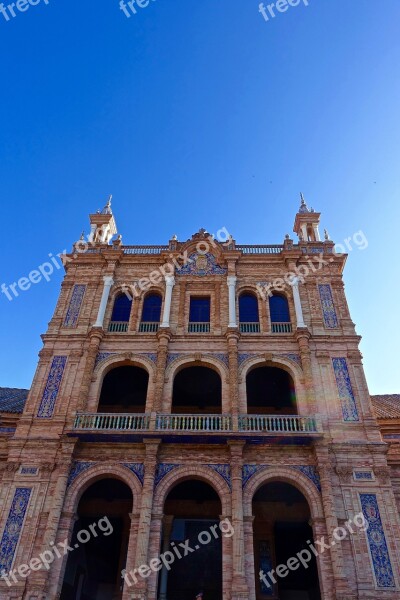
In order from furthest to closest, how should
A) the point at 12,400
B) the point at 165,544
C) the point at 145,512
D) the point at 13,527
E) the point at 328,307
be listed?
the point at 12,400, the point at 328,307, the point at 165,544, the point at 13,527, the point at 145,512

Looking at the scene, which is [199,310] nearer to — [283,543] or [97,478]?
[97,478]

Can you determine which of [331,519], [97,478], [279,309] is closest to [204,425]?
[97,478]

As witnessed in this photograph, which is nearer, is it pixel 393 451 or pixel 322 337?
pixel 393 451

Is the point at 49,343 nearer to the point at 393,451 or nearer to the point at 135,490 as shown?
the point at 135,490

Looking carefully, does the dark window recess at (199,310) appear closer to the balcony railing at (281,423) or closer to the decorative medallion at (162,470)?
the balcony railing at (281,423)

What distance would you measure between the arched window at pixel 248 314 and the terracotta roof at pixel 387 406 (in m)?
5.89

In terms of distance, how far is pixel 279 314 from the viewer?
2002 cm

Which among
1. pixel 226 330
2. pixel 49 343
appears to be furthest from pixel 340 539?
pixel 49 343

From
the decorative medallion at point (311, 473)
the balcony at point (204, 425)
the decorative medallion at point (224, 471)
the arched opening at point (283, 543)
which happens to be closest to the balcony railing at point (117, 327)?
the balcony at point (204, 425)

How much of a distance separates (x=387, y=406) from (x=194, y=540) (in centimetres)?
1002

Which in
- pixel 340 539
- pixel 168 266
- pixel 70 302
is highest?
pixel 168 266

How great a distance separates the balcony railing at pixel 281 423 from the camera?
1559cm

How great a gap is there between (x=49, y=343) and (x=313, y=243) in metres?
12.9

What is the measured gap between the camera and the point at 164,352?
18.0 m
